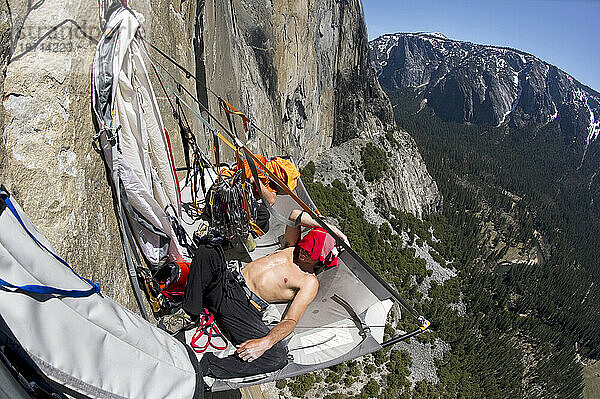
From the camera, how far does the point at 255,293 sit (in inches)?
156

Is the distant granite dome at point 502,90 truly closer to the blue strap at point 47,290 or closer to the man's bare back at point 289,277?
the man's bare back at point 289,277

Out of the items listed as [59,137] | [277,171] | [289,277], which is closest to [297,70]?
[277,171]

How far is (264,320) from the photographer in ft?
12.1

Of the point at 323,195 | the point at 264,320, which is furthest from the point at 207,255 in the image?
the point at 323,195

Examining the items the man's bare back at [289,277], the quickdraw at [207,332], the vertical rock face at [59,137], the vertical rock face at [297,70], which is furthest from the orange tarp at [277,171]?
the vertical rock face at [297,70]

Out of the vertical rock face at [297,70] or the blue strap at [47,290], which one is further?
the vertical rock face at [297,70]

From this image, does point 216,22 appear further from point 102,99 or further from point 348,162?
point 348,162

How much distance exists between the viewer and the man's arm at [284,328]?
3.20 meters

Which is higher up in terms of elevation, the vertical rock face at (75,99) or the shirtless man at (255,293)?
the vertical rock face at (75,99)

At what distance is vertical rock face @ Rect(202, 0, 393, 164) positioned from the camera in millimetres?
10055

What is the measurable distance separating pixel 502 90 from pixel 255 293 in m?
144

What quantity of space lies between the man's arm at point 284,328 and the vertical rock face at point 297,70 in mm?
4895

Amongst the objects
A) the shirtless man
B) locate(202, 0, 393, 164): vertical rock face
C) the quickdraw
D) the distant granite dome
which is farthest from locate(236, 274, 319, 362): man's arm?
the distant granite dome

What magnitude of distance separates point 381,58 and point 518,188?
4516 inches
